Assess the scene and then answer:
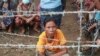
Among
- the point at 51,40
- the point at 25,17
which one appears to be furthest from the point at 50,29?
the point at 25,17

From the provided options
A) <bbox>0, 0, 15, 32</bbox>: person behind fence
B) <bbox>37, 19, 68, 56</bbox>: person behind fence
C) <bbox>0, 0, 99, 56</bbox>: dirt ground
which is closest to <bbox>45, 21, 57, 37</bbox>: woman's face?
<bbox>37, 19, 68, 56</bbox>: person behind fence

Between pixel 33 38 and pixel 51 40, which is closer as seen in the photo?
pixel 51 40

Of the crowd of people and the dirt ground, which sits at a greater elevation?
the crowd of people

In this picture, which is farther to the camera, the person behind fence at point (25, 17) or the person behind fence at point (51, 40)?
the person behind fence at point (25, 17)

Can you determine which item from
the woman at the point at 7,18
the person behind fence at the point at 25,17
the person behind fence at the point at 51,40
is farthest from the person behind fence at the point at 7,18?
the person behind fence at the point at 51,40

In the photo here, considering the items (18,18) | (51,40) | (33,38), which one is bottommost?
(33,38)

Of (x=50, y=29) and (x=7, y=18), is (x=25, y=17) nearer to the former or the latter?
(x=7, y=18)

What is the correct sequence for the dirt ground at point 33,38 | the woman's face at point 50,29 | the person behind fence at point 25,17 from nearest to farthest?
1. the woman's face at point 50,29
2. the dirt ground at point 33,38
3. the person behind fence at point 25,17

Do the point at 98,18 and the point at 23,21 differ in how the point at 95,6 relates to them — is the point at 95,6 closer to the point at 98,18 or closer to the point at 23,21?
the point at 98,18

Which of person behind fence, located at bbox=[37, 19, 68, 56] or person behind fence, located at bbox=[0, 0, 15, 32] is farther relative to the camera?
person behind fence, located at bbox=[0, 0, 15, 32]

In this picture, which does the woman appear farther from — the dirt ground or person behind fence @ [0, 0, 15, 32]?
the dirt ground

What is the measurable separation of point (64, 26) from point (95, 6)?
45.4 inches

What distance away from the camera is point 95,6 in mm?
5473

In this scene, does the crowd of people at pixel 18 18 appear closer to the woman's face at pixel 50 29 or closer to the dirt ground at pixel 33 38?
the dirt ground at pixel 33 38
